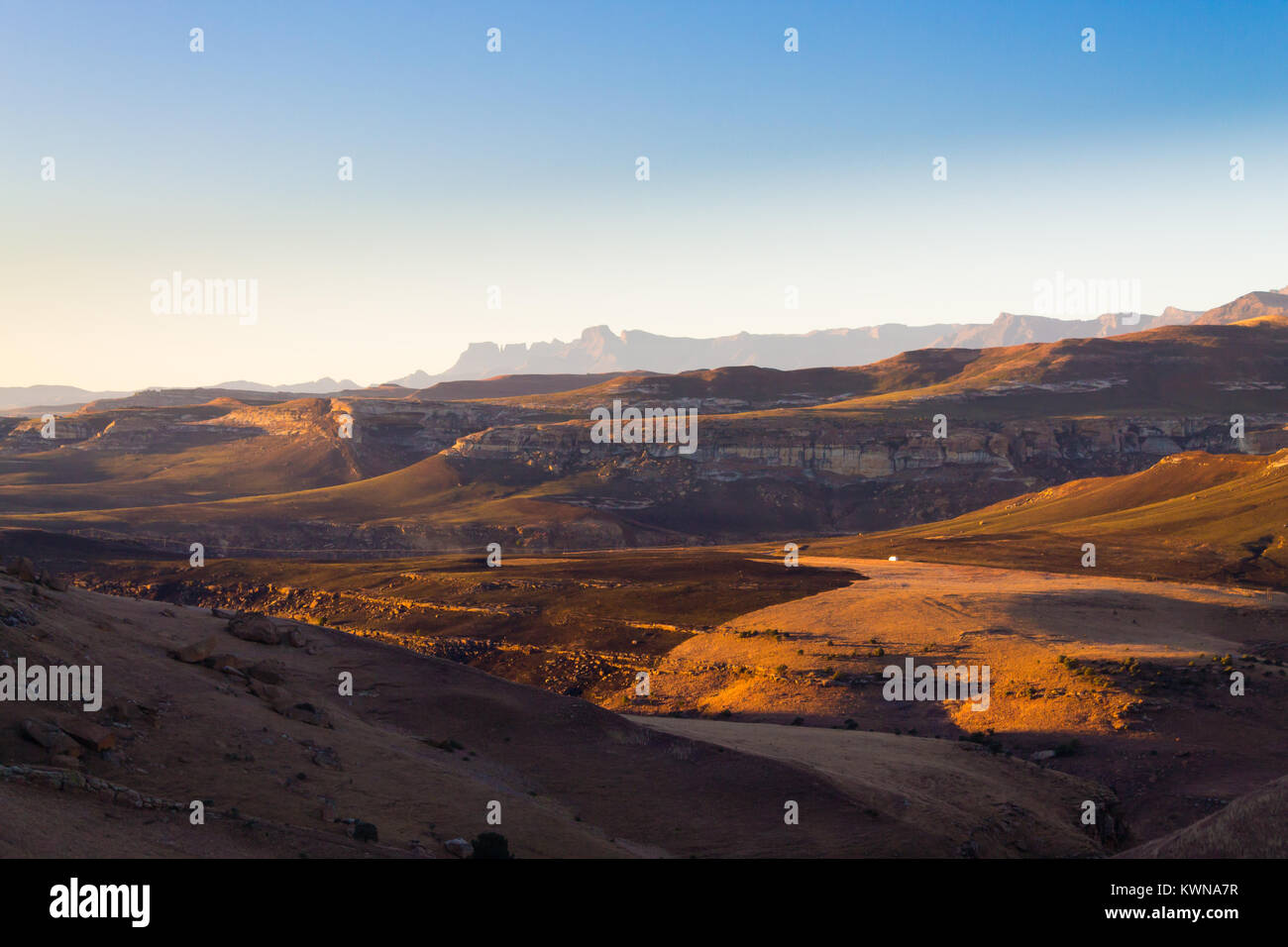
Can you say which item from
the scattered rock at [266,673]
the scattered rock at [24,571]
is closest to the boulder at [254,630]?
the scattered rock at [266,673]

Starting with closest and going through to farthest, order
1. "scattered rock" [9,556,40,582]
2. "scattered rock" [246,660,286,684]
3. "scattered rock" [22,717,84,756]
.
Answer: "scattered rock" [22,717,84,756] < "scattered rock" [246,660,286,684] < "scattered rock" [9,556,40,582]

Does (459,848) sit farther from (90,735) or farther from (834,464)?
(834,464)

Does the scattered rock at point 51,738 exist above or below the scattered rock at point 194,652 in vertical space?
above

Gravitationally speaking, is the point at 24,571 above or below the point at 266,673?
above
